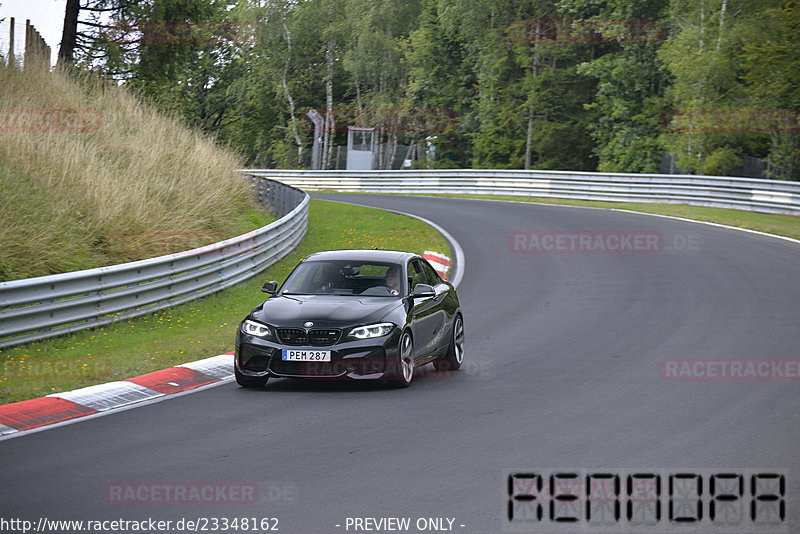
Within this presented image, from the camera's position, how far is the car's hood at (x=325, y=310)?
10430mm

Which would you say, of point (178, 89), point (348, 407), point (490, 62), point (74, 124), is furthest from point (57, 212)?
point (178, 89)

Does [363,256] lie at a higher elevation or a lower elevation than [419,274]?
higher

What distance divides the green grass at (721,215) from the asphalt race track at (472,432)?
12.9 m

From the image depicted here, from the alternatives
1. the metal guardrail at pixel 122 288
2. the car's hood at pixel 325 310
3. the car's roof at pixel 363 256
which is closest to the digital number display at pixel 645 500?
the car's hood at pixel 325 310

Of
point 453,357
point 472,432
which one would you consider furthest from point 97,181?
point 472,432

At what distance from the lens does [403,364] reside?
10.6 metres

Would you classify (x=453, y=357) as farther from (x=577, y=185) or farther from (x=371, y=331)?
(x=577, y=185)

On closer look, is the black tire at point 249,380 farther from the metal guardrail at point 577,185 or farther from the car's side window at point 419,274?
the metal guardrail at point 577,185

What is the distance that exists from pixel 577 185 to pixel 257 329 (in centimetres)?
3286

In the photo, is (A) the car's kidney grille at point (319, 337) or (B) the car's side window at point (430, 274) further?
(B) the car's side window at point (430, 274)

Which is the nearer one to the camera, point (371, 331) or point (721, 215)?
point (371, 331)

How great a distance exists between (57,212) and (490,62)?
42454 millimetres

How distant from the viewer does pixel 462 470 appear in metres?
7.27

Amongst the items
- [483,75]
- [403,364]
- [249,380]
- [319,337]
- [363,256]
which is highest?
[483,75]
